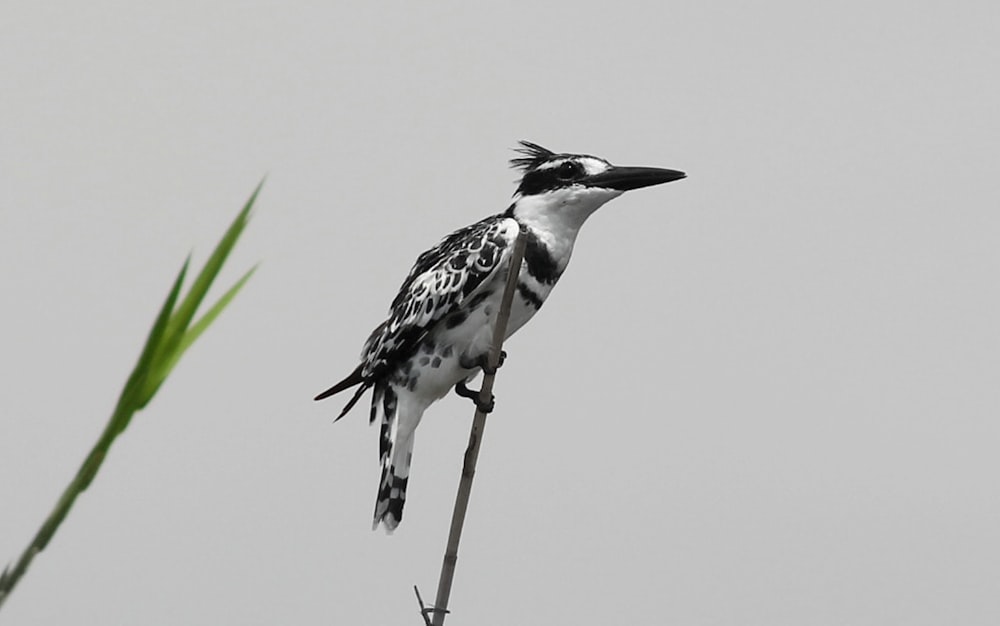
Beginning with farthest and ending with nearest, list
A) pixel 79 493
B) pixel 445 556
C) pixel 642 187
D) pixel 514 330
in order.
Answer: pixel 514 330 < pixel 642 187 < pixel 445 556 < pixel 79 493

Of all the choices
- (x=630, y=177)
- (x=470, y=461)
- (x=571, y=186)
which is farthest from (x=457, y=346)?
(x=470, y=461)

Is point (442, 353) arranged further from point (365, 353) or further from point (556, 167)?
point (556, 167)

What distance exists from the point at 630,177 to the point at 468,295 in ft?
2.73

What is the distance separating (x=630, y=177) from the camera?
5.02 metres

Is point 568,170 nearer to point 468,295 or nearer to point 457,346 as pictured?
point 468,295

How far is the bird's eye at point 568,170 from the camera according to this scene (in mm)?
5219

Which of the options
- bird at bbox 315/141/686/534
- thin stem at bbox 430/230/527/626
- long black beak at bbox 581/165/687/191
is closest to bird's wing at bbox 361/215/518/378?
bird at bbox 315/141/686/534

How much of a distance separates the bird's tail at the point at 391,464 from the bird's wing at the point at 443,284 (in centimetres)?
21

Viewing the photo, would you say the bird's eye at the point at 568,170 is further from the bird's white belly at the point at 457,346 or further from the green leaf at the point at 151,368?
the green leaf at the point at 151,368

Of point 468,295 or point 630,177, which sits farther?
point 468,295

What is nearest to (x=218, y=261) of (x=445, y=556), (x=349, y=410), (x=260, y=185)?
(x=260, y=185)

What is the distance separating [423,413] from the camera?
18.1ft

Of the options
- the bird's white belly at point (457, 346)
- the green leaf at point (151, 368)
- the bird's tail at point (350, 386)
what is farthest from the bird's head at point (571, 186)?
the green leaf at point (151, 368)

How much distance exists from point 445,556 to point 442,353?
5.43 ft
